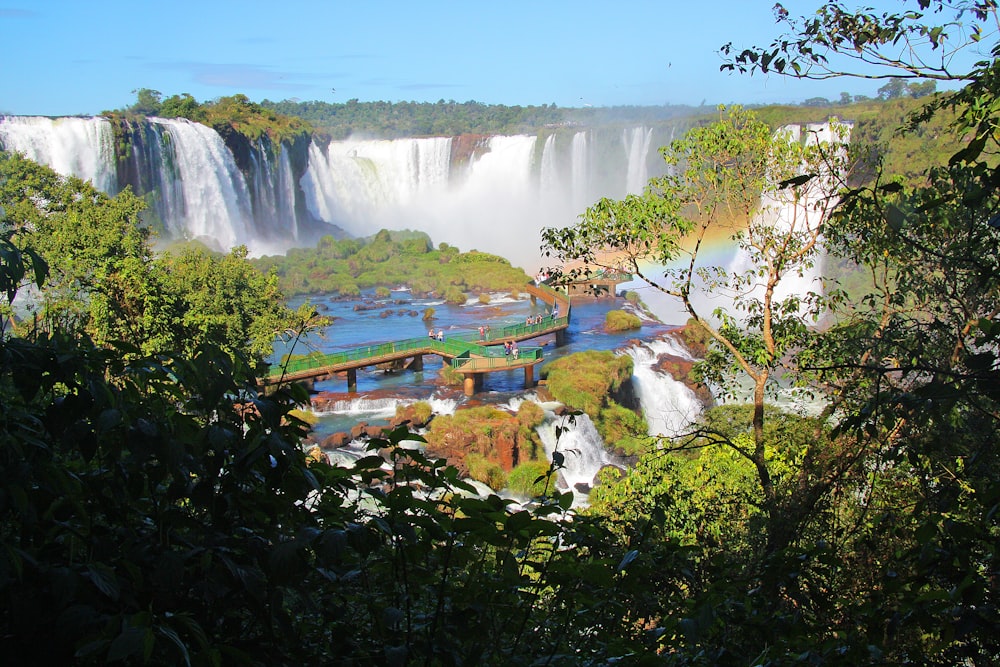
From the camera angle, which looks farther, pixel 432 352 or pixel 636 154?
pixel 636 154

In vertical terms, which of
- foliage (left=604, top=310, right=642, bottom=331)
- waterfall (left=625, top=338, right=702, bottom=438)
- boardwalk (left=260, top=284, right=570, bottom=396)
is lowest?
waterfall (left=625, top=338, right=702, bottom=438)

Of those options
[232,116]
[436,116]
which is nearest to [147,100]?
[232,116]

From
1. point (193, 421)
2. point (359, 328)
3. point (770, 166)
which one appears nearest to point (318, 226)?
point (359, 328)

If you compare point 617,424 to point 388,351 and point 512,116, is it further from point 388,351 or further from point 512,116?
point 512,116

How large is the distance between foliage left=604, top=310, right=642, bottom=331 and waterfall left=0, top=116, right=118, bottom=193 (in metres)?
12.7

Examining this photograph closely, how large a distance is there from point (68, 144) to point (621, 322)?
14139 mm

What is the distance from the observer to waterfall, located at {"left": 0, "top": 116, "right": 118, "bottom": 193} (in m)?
19.7

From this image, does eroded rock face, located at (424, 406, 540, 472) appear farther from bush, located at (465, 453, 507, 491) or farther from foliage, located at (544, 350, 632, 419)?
foliage, located at (544, 350, 632, 419)

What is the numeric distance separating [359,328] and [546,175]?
13.9 meters

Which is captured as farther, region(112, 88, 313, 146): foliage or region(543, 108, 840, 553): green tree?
region(112, 88, 313, 146): foliage

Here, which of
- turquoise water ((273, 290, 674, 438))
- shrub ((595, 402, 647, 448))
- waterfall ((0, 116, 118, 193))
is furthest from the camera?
waterfall ((0, 116, 118, 193))

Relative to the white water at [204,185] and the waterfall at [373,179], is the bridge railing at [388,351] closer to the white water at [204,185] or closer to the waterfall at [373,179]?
the white water at [204,185]

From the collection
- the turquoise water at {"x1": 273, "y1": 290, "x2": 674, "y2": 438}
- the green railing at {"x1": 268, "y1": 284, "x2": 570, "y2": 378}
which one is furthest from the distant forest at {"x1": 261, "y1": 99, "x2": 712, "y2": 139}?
the green railing at {"x1": 268, "y1": 284, "x2": 570, "y2": 378}

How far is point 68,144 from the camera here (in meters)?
20.6
